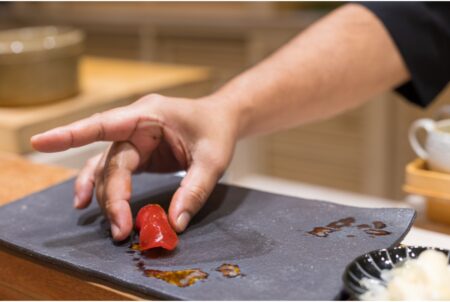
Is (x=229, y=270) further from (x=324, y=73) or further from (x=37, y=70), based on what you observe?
(x=37, y=70)

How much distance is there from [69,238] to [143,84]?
99 centimetres

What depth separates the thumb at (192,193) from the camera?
73 centimetres

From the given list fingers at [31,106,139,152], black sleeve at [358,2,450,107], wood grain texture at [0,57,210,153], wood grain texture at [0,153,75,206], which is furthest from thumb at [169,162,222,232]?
wood grain texture at [0,57,210,153]

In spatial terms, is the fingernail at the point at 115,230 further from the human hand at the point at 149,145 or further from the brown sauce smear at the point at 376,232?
the brown sauce smear at the point at 376,232

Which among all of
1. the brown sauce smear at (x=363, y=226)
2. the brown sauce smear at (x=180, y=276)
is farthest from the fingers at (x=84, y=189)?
the brown sauce smear at (x=363, y=226)

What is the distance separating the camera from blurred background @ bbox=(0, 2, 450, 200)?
1.90 metres

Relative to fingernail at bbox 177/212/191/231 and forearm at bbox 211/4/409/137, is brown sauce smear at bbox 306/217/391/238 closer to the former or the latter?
fingernail at bbox 177/212/191/231

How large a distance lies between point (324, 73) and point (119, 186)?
0.51 meters

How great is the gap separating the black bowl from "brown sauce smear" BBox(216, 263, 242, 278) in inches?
4.5

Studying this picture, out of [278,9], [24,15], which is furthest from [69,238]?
[24,15]

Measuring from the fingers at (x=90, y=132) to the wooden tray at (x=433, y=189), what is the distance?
0.42 metres

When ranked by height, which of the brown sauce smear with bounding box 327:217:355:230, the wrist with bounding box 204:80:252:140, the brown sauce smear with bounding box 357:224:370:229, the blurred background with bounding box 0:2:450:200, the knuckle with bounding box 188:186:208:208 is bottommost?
the blurred background with bounding box 0:2:450:200

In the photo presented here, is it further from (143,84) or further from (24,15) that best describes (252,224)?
(24,15)

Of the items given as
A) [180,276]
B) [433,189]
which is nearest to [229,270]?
[180,276]
